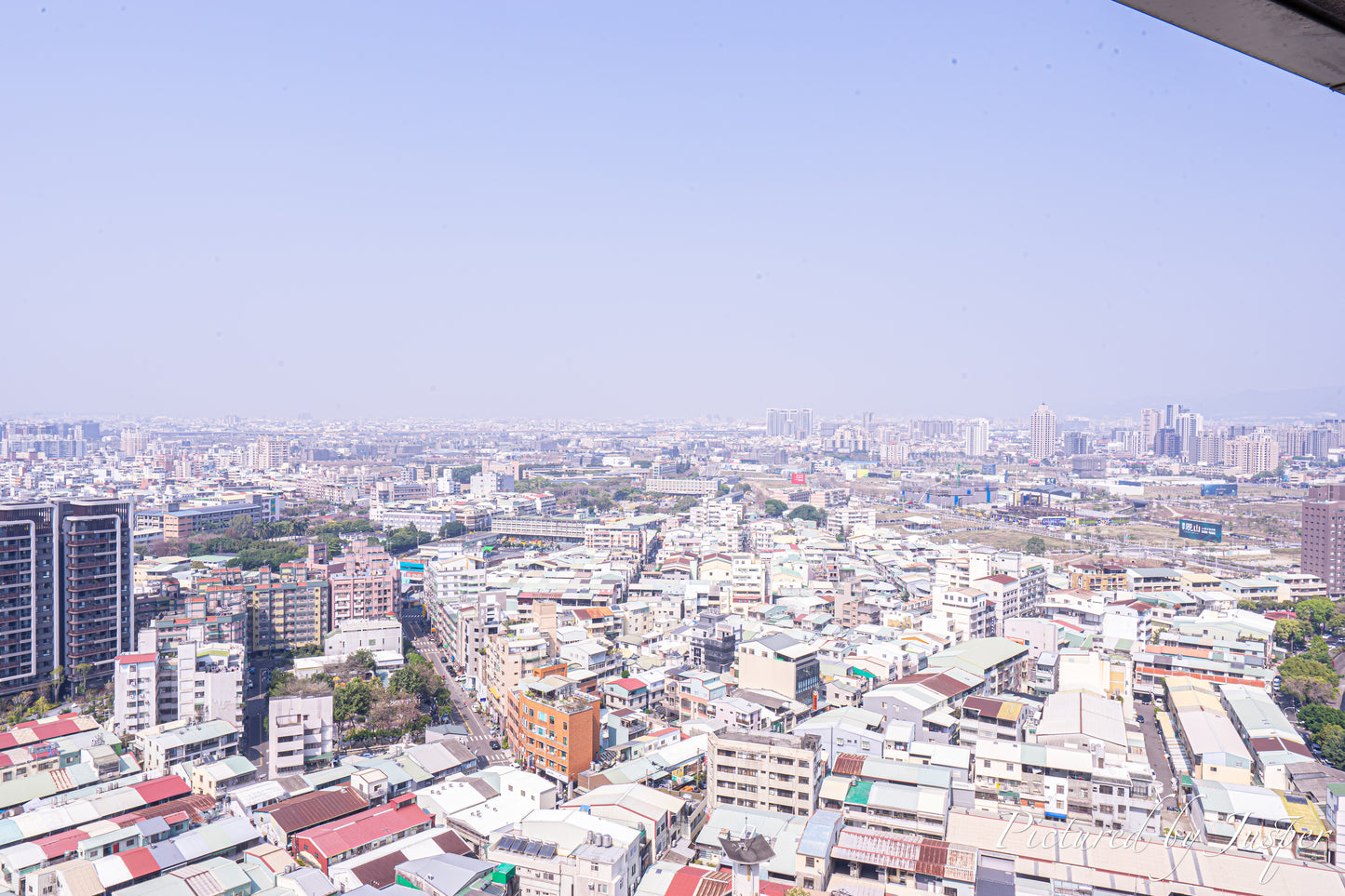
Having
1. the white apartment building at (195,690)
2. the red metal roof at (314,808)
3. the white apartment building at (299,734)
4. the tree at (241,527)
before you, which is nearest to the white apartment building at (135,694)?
the white apartment building at (195,690)

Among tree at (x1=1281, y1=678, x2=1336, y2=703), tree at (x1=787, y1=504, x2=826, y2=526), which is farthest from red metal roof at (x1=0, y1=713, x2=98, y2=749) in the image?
tree at (x1=787, y1=504, x2=826, y2=526)

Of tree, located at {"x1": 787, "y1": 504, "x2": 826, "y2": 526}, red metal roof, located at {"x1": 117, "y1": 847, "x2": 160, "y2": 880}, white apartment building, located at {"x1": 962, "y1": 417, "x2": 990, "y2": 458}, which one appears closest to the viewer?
red metal roof, located at {"x1": 117, "y1": 847, "x2": 160, "y2": 880}

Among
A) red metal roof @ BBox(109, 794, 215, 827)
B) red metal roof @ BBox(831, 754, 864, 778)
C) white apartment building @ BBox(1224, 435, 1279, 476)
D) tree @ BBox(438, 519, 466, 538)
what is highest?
white apartment building @ BBox(1224, 435, 1279, 476)

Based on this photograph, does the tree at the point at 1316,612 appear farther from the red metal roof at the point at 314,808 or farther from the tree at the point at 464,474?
the tree at the point at 464,474

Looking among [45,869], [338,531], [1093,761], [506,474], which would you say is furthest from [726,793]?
[506,474]

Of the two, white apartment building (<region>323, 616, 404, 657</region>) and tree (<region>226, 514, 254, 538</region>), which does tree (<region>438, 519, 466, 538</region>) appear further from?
white apartment building (<region>323, 616, 404, 657</region>)

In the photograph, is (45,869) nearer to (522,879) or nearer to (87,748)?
(87,748)
